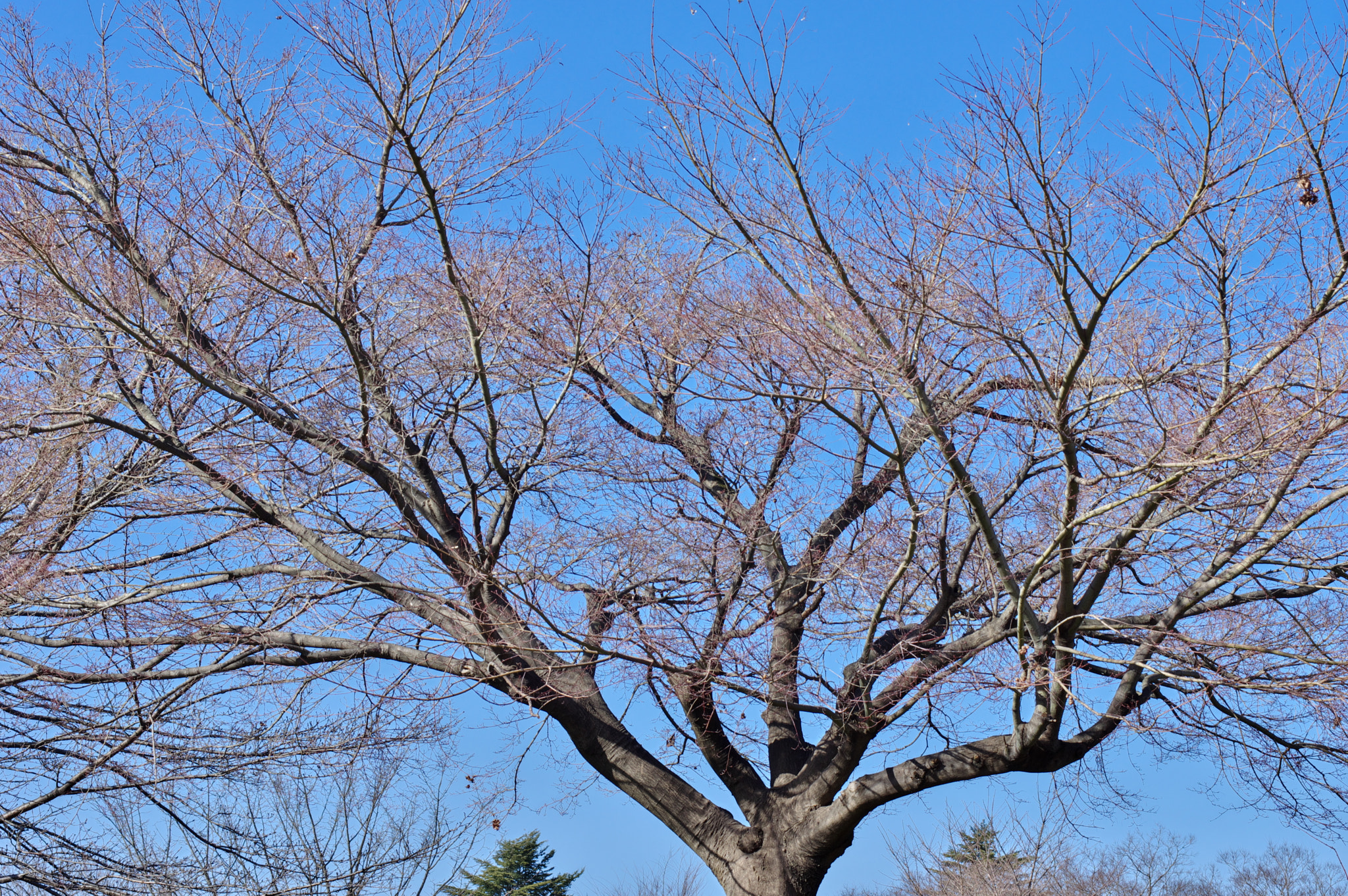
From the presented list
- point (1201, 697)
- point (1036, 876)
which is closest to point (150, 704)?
point (1201, 697)

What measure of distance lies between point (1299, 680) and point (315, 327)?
226 inches

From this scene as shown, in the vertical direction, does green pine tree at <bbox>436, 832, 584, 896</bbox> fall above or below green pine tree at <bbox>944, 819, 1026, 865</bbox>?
above

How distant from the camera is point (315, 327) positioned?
623 centimetres

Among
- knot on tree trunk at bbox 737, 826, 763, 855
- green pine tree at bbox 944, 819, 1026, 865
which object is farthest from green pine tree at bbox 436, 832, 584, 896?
knot on tree trunk at bbox 737, 826, 763, 855

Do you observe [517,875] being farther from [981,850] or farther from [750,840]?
[750,840]

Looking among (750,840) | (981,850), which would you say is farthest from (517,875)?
(750,840)

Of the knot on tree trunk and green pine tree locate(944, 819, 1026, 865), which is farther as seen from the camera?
green pine tree locate(944, 819, 1026, 865)

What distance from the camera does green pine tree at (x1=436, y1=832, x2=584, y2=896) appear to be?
Answer: 1656 centimetres

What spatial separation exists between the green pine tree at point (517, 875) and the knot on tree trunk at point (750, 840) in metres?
11.6

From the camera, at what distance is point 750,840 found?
5855mm

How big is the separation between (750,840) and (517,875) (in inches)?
497

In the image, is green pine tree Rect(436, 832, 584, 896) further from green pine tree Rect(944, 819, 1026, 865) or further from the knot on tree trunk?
the knot on tree trunk

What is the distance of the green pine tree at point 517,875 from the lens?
16562 millimetres

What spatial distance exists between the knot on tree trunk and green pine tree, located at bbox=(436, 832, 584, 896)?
11.6m
